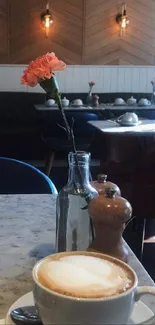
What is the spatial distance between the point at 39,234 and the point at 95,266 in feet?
1.41

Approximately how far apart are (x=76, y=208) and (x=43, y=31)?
238 inches

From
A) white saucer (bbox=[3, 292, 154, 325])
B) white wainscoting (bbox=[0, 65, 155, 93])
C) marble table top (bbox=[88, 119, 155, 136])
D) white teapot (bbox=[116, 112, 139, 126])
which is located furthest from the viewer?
white wainscoting (bbox=[0, 65, 155, 93])

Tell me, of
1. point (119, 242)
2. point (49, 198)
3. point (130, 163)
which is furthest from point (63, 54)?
point (119, 242)

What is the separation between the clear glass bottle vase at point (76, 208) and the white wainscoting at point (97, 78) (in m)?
5.69

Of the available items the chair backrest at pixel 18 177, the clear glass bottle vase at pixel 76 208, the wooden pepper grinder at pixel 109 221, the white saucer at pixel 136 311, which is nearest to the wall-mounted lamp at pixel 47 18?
the chair backrest at pixel 18 177

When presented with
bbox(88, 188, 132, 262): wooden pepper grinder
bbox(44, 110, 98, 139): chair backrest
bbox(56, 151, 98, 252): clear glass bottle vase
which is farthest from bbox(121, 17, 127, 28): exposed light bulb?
bbox(88, 188, 132, 262): wooden pepper grinder

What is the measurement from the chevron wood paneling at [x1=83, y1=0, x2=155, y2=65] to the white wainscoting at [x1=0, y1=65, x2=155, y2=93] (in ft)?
0.40

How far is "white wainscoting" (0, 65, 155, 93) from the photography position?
644 cm

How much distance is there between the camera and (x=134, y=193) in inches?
118

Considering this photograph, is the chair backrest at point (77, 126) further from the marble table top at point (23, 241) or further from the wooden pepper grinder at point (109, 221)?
the wooden pepper grinder at point (109, 221)

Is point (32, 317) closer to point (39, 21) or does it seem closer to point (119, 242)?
point (119, 242)

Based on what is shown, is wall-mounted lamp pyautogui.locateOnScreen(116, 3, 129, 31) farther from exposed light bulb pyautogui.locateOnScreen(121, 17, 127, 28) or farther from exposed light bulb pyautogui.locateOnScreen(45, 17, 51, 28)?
exposed light bulb pyautogui.locateOnScreen(45, 17, 51, 28)

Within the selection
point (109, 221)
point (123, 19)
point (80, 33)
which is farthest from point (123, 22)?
point (109, 221)

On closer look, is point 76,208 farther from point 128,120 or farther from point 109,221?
point 128,120
